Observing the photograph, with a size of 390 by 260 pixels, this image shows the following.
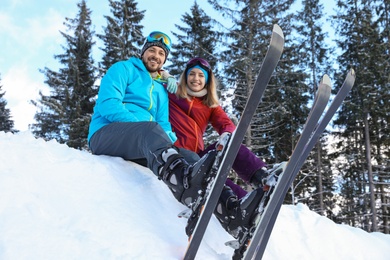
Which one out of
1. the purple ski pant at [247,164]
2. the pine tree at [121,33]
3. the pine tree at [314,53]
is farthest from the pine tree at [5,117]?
the purple ski pant at [247,164]

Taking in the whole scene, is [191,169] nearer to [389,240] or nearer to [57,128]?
[389,240]

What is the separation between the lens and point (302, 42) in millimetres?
16266

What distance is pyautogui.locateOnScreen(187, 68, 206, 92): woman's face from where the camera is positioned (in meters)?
3.16

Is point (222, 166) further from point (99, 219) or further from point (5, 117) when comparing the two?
point (5, 117)

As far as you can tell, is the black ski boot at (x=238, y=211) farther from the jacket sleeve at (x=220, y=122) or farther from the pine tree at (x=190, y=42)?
the pine tree at (x=190, y=42)

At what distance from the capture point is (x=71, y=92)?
16.7 m

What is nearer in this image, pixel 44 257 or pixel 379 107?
pixel 44 257

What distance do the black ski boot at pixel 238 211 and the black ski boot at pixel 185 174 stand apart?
0.26 metres

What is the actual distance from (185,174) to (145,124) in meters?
0.54

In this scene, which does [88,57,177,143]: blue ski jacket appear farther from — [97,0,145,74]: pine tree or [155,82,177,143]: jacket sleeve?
[97,0,145,74]: pine tree

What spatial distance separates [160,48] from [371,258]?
276 cm

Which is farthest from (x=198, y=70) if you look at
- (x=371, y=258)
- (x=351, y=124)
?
(x=351, y=124)

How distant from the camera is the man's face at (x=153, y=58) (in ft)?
10.5

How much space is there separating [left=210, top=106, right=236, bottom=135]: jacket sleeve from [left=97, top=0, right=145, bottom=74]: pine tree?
12.0 metres
